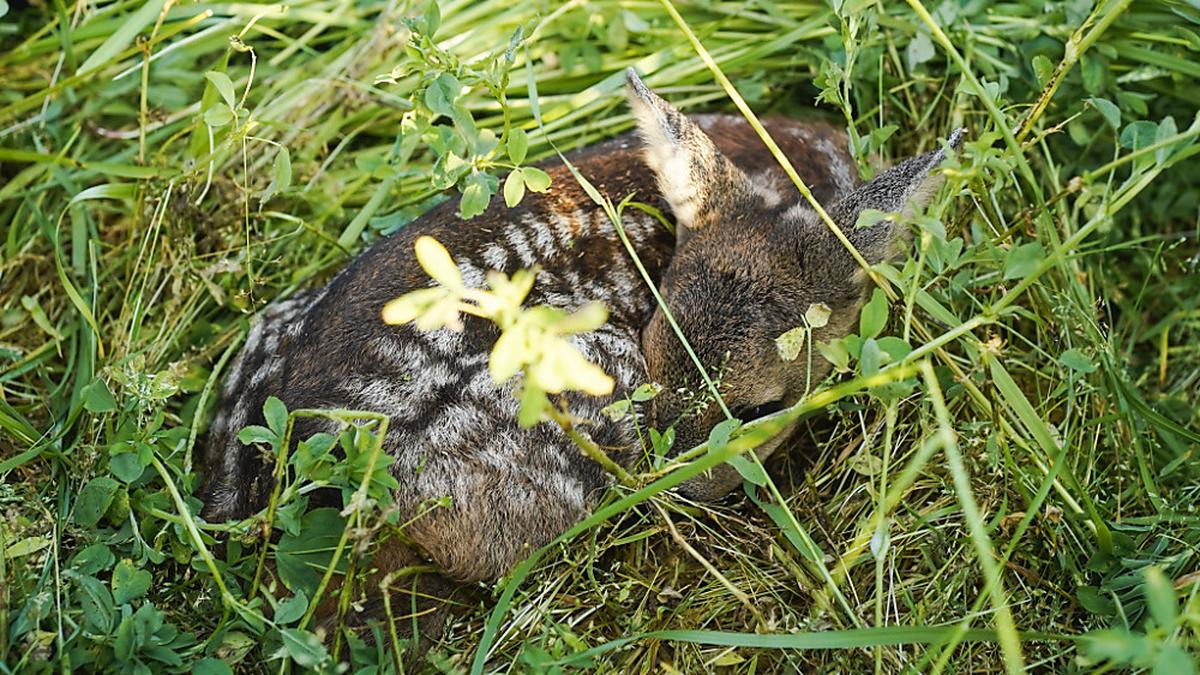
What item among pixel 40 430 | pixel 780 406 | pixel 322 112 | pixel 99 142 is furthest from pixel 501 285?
pixel 99 142

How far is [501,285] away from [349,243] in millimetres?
1858

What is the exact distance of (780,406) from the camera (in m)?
3.21

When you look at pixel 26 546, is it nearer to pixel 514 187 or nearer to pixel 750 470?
pixel 514 187

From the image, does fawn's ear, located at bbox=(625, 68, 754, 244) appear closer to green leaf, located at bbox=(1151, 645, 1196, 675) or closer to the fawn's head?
the fawn's head

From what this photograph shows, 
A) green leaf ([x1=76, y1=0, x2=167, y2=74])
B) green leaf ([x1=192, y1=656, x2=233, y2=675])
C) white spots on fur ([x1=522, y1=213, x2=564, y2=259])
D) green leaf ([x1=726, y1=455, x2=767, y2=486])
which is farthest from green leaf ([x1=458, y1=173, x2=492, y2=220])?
green leaf ([x1=76, y1=0, x2=167, y2=74])

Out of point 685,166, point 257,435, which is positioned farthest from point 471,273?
point 257,435

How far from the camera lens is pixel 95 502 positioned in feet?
8.94

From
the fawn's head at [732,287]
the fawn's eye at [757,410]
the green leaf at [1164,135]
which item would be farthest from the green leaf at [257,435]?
the green leaf at [1164,135]

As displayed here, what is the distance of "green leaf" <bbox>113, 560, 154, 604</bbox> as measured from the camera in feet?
8.28

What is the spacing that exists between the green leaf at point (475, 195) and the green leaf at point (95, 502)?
1.13 m

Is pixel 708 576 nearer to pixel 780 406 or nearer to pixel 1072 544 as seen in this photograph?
pixel 780 406

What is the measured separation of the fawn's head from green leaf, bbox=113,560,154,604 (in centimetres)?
139

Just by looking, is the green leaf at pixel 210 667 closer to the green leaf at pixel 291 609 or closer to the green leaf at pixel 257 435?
the green leaf at pixel 291 609

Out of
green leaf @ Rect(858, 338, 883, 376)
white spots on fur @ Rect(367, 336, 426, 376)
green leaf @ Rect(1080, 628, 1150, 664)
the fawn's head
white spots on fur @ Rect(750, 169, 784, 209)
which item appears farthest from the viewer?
white spots on fur @ Rect(750, 169, 784, 209)
